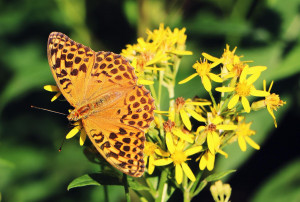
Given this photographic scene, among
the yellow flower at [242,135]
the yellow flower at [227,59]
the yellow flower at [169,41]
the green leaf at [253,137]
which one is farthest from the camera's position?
the green leaf at [253,137]

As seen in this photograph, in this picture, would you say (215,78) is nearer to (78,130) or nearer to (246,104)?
(246,104)

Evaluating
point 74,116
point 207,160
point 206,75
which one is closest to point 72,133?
point 74,116

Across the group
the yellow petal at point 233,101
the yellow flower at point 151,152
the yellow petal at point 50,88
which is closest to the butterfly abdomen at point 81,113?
the yellow petal at point 50,88

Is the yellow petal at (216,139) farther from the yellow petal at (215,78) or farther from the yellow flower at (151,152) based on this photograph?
the yellow petal at (215,78)

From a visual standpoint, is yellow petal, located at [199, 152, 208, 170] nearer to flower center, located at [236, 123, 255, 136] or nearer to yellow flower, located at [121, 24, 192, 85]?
flower center, located at [236, 123, 255, 136]

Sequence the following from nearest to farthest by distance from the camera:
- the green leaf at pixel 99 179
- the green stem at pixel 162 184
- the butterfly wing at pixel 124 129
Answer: the butterfly wing at pixel 124 129 < the green leaf at pixel 99 179 < the green stem at pixel 162 184

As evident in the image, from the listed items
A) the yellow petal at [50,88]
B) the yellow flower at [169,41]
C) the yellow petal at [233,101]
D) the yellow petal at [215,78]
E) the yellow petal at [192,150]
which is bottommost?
the yellow petal at [192,150]
